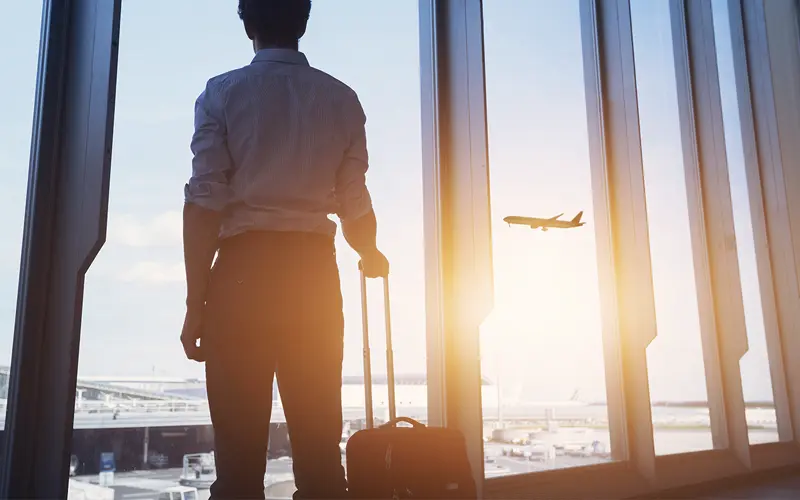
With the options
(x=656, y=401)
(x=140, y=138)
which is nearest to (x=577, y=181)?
(x=656, y=401)

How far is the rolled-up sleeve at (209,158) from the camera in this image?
1.36 meters

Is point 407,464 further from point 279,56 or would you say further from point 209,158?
point 279,56

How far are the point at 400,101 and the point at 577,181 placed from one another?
1164 millimetres

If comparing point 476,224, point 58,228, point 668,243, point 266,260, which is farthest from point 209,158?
point 668,243

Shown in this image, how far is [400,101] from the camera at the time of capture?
8.68 feet

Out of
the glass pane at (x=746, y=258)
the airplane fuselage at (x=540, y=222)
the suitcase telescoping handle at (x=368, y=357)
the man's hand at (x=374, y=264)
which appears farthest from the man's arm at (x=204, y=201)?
the glass pane at (x=746, y=258)

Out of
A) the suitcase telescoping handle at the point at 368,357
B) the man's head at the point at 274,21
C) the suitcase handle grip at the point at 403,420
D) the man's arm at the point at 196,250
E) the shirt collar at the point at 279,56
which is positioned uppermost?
the man's head at the point at 274,21

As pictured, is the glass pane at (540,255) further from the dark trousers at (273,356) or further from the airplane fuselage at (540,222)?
the dark trousers at (273,356)

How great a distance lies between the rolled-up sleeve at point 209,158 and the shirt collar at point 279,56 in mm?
127

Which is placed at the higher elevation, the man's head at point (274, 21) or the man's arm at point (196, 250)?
the man's head at point (274, 21)

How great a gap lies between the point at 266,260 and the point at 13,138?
763mm

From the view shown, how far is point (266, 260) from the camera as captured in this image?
1360 millimetres

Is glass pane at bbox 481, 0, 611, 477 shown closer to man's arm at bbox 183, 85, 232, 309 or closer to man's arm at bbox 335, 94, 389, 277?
man's arm at bbox 335, 94, 389, 277

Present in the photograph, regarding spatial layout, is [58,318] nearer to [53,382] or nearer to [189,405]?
[53,382]
